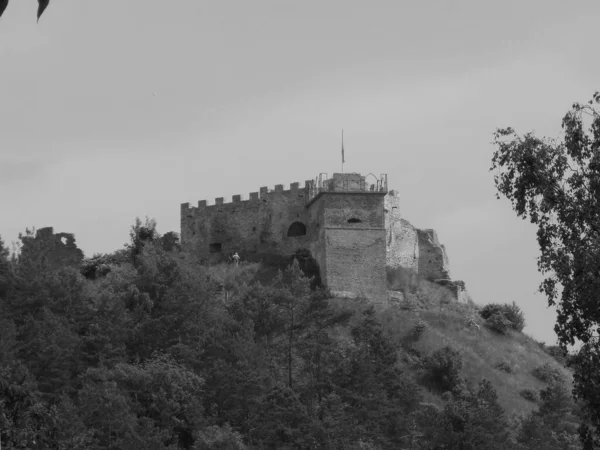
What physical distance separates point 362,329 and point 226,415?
7.14 metres

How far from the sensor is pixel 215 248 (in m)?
67.7

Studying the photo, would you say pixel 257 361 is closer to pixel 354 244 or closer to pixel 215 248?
pixel 354 244

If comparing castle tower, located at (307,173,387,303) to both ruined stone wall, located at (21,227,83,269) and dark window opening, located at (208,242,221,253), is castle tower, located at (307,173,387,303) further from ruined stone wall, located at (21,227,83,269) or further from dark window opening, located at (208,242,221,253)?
ruined stone wall, located at (21,227,83,269)

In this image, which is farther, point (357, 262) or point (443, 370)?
point (357, 262)

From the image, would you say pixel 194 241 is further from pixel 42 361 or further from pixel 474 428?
pixel 474 428

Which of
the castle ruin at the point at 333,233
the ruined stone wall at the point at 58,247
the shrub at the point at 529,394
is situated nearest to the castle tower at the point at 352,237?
the castle ruin at the point at 333,233

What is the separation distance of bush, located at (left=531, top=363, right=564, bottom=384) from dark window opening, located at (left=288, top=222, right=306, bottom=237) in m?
11.5

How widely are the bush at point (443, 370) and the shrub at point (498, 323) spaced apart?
574 cm

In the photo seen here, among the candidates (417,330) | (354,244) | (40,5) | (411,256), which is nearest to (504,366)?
(417,330)

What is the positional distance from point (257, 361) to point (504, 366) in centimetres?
1255

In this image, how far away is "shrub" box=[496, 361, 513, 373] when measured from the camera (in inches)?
2510

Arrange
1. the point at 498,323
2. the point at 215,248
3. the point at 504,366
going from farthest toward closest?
the point at 215,248
the point at 498,323
the point at 504,366

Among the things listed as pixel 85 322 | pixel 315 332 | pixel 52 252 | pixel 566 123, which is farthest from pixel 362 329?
pixel 566 123

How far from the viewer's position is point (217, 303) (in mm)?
62656
